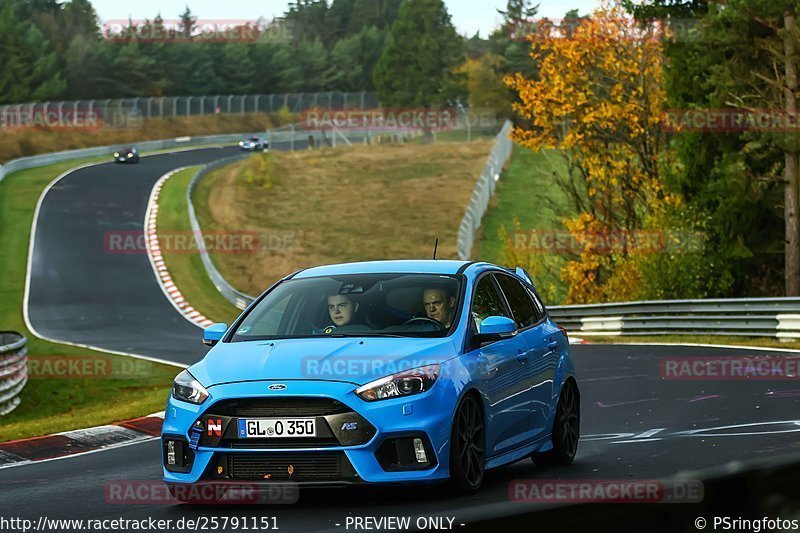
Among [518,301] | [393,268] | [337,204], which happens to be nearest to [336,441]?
[393,268]

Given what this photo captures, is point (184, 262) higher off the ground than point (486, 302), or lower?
lower

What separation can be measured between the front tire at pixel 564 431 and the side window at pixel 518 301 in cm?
69

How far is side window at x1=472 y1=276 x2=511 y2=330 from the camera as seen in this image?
32.4 feet

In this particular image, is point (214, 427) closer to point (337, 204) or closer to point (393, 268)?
point (393, 268)

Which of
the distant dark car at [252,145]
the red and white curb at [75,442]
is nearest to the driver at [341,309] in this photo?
the red and white curb at [75,442]

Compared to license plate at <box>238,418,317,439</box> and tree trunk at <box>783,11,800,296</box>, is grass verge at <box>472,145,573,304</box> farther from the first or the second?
license plate at <box>238,418,317,439</box>

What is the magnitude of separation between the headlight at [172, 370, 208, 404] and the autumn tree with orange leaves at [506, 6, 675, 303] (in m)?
37.7

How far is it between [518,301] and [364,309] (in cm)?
160

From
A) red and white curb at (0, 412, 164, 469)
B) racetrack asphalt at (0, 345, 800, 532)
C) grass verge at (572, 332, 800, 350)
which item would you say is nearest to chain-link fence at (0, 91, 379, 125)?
grass verge at (572, 332, 800, 350)

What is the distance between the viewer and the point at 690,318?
30.8m

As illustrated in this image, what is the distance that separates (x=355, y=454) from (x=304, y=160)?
82636mm

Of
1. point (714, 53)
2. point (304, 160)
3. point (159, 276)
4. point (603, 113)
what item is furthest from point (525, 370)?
point (304, 160)

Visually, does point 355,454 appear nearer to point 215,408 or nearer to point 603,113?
point 215,408

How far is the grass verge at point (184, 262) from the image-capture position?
48969 mm
